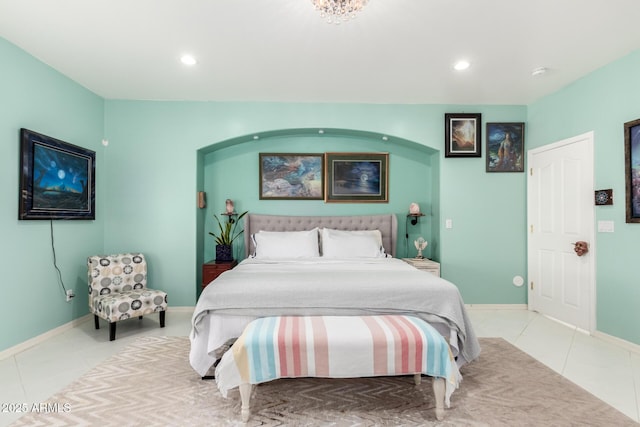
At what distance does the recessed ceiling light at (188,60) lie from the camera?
3254 millimetres

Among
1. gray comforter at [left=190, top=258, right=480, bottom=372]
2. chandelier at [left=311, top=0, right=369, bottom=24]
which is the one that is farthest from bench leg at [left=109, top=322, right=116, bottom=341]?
chandelier at [left=311, top=0, right=369, bottom=24]

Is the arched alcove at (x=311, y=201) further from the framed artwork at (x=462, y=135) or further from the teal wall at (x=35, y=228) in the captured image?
the teal wall at (x=35, y=228)

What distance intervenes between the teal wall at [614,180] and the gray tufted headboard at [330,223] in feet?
7.37

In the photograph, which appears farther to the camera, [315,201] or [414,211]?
[315,201]

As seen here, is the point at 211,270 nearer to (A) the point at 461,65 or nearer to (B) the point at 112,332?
(B) the point at 112,332

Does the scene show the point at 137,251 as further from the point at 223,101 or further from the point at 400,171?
the point at 400,171

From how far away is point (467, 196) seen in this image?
4609 millimetres

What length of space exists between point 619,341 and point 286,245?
11.4 feet

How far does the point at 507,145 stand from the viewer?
15.0 ft

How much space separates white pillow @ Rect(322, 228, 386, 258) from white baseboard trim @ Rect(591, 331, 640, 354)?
90.7 inches

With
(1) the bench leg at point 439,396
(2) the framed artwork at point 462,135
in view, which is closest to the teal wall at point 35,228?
(1) the bench leg at point 439,396

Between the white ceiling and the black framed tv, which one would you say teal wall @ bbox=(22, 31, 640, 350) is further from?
the white ceiling

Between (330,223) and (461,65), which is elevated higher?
(461,65)

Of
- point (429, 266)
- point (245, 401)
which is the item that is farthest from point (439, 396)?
point (429, 266)
